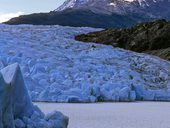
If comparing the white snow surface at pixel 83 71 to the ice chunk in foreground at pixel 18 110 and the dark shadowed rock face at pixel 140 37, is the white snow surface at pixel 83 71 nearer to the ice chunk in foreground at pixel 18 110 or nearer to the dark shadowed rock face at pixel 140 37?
the dark shadowed rock face at pixel 140 37

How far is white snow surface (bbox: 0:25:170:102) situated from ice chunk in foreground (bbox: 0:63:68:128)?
6899 millimetres

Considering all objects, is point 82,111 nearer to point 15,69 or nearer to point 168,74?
point 15,69

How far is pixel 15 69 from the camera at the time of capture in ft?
22.4

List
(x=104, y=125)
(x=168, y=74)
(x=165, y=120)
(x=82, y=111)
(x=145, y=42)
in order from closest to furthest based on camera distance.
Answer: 1. (x=104, y=125)
2. (x=165, y=120)
3. (x=82, y=111)
4. (x=168, y=74)
5. (x=145, y=42)

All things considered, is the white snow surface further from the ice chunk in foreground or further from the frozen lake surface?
the ice chunk in foreground

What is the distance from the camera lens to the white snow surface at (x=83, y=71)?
1468 centimetres

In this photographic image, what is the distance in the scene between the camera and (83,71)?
56.7 ft

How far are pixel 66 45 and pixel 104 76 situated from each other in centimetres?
655

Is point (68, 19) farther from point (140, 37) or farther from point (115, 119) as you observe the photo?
point (115, 119)

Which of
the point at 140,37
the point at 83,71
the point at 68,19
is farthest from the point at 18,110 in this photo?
the point at 68,19

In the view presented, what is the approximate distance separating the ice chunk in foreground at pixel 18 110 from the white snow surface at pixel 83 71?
22.6 feet

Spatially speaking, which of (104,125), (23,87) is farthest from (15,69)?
(104,125)

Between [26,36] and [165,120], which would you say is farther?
[26,36]

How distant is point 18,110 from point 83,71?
10.5 meters
